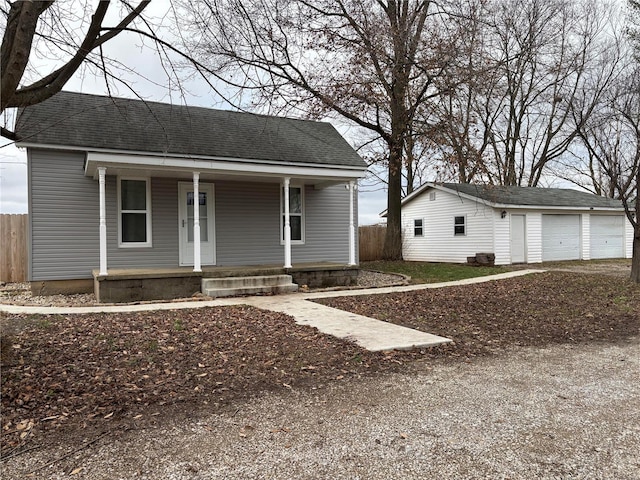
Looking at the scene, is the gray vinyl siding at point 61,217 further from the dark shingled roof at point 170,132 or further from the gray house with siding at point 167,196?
the dark shingled roof at point 170,132

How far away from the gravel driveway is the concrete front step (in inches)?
232

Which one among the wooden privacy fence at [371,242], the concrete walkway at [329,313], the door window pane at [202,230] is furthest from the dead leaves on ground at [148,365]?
the wooden privacy fence at [371,242]

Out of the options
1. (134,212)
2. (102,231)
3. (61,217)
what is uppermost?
(134,212)

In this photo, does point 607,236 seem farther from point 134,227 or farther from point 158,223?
point 134,227

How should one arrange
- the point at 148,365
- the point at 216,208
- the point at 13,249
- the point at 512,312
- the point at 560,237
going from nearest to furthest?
the point at 148,365
the point at 512,312
the point at 216,208
the point at 13,249
the point at 560,237

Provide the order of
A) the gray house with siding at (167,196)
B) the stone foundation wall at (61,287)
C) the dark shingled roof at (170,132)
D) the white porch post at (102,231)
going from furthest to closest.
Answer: the dark shingled roof at (170,132), the stone foundation wall at (61,287), the gray house with siding at (167,196), the white porch post at (102,231)

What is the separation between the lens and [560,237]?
2003 centimetres

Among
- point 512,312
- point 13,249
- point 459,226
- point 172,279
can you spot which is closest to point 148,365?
point 172,279

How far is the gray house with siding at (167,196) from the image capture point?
32.5 ft

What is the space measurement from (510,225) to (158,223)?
13662 mm

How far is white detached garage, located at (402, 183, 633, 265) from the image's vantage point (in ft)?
59.8

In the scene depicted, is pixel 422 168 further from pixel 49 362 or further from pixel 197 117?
pixel 49 362

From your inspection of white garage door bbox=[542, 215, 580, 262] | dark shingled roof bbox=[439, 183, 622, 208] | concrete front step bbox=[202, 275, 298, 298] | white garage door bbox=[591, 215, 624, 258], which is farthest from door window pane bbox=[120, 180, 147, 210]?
white garage door bbox=[591, 215, 624, 258]

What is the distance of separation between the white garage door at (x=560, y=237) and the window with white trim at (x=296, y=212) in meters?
12.0
